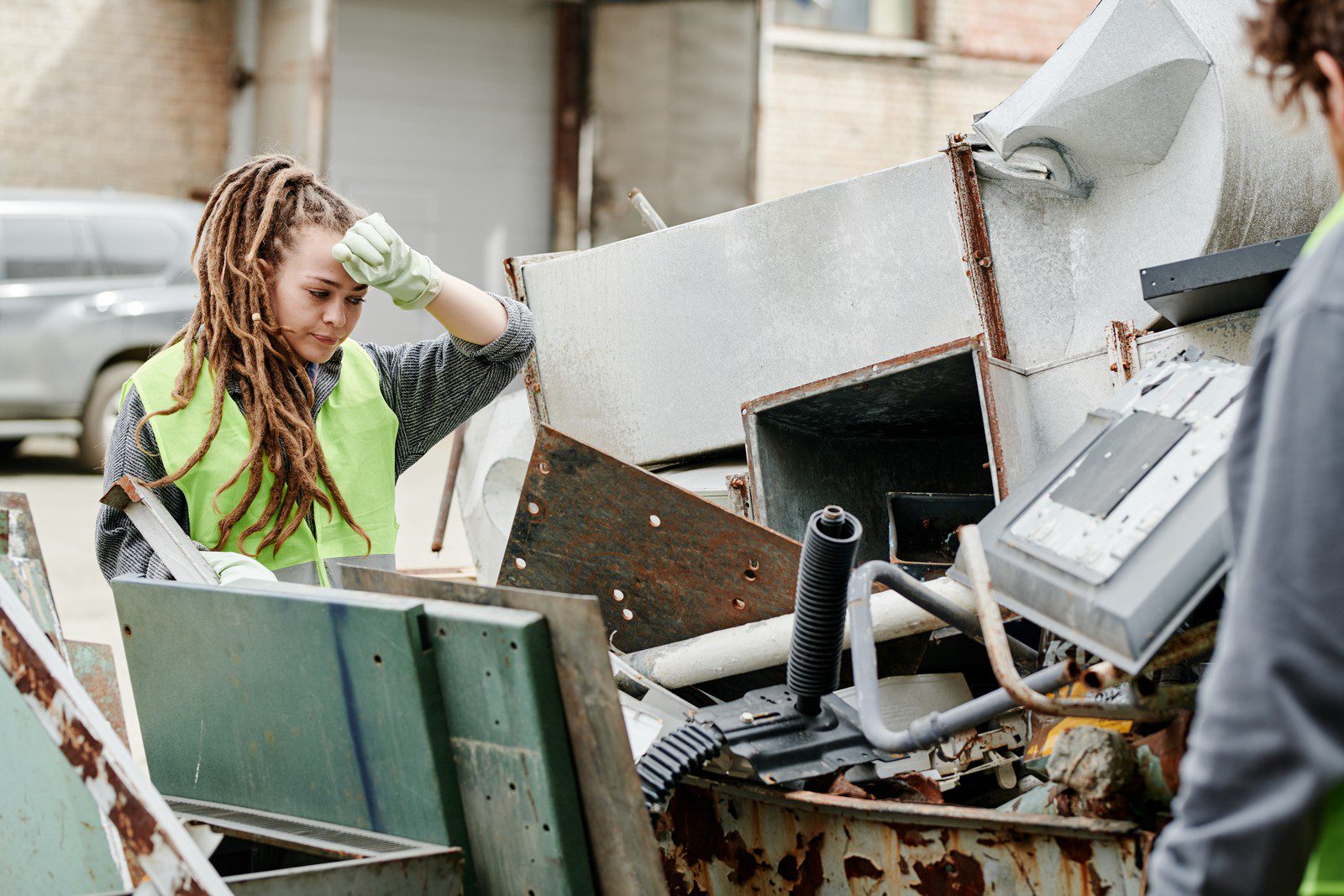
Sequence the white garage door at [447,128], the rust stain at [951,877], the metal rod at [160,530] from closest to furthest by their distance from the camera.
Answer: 1. the rust stain at [951,877]
2. the metal rod at [160,530]
3. the white garage door at [447,128]

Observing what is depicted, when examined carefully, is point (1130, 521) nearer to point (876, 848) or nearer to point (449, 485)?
point (876, 848)

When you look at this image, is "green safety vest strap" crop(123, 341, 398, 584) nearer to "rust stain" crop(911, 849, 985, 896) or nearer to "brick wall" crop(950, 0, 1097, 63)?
"rust stain" crop(911, 849, 985, 896)

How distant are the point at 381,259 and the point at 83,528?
5457mm

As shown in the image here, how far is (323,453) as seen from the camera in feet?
7.70

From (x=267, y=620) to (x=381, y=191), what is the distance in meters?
9.84

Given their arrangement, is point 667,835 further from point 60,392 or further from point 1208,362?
point 60,392

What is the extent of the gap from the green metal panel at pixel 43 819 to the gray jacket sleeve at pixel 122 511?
0.31m

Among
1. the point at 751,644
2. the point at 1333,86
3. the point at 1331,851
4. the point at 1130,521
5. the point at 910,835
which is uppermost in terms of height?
the point at 1333,86

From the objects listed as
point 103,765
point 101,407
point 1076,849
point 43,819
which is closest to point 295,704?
point 103,765

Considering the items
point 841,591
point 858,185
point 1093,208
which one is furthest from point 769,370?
point 841,591

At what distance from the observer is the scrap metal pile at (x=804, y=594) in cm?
159

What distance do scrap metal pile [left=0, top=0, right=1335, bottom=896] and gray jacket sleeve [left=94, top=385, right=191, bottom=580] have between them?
7 centimetres

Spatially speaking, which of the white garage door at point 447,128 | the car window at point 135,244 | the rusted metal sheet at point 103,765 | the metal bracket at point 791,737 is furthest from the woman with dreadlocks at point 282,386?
the white garage door at point 447,128

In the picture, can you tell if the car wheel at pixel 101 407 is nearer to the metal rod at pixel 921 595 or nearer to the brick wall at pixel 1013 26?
the metal rod at pixel 921 595
